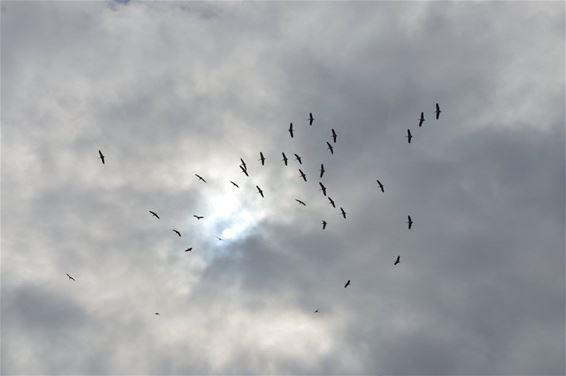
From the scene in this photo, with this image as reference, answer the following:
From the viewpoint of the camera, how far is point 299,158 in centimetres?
10700

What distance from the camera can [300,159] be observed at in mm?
107750

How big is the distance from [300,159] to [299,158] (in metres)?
0.78
